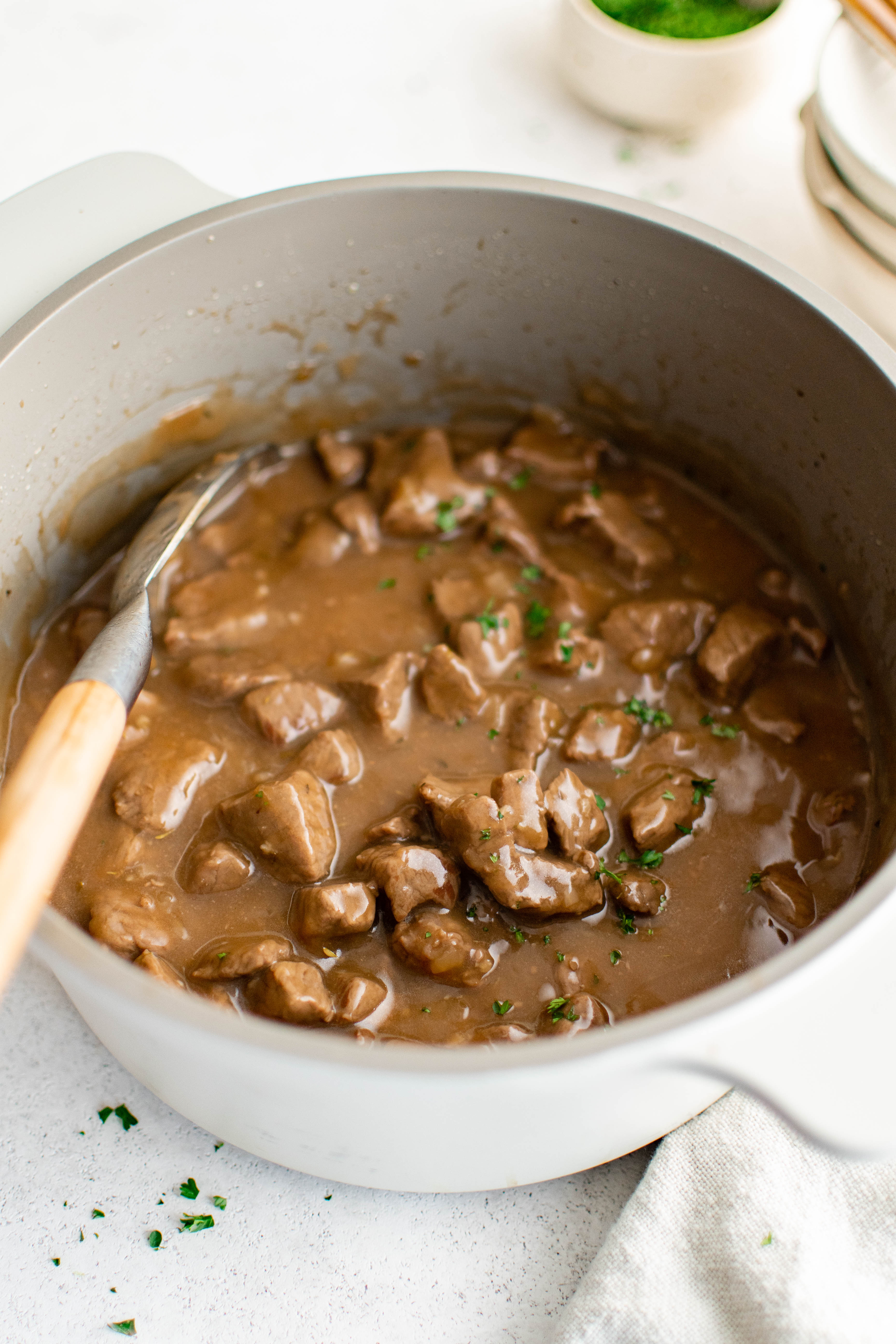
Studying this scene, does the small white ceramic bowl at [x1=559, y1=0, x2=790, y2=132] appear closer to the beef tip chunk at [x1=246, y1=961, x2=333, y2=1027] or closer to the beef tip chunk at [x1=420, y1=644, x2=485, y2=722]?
the beef tip chunk at [x1=420, y1=644, x2=485, y2=722]

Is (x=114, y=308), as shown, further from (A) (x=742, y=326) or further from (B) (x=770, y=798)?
(B) (x=770, y=798)

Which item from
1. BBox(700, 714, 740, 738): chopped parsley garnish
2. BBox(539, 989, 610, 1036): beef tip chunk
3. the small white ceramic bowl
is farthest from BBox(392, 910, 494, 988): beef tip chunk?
the small white ceramic bowl

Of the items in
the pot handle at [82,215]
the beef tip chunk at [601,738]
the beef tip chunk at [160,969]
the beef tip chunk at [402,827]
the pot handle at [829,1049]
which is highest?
the pot handle at [829,1049]

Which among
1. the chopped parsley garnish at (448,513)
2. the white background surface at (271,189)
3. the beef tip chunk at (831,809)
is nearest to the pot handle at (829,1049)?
the white background surface at (271,189)

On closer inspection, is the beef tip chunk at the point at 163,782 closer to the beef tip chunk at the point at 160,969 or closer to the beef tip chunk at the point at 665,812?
the beef tip chunk at the point at 160,969

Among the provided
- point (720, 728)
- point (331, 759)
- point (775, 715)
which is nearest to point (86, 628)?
point (331, 759)
